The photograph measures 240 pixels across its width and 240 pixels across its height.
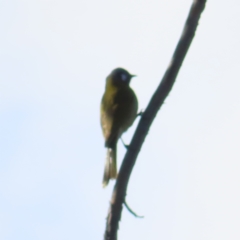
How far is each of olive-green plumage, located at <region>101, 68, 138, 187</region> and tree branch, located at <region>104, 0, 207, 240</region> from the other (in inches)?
81.2

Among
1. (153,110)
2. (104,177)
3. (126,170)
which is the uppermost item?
(153,110)

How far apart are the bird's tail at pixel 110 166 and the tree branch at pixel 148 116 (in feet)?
6.68

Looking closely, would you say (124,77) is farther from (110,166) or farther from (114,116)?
(110,166)

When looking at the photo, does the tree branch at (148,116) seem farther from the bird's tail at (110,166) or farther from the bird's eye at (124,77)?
the bird's eye at (124,77)

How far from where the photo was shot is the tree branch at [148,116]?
13.3 ft

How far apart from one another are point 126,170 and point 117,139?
2605mm

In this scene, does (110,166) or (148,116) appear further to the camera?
(110,166)

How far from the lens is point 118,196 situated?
4078mm

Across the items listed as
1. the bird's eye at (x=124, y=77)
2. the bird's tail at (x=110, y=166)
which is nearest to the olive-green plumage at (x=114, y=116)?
the bird's tail at (x=110, y=166)

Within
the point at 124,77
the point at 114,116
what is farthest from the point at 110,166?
the point at 124,77

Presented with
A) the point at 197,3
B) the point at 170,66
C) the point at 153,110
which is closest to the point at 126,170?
the point at 153,110

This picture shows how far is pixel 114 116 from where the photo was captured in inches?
279

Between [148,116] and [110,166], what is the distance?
214 centimetres

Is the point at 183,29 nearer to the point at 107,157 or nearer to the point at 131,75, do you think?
the point at 107,157
